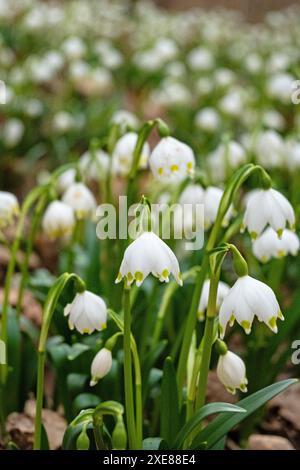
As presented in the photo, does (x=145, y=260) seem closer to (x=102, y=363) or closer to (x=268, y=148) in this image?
(x=102, y=363)

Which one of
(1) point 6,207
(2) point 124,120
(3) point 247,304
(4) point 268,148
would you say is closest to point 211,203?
(2) point 124,120

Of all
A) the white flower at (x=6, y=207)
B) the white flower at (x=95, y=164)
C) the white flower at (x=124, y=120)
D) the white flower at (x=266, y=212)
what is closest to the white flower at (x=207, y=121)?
the white flower at (x=124, y=120)

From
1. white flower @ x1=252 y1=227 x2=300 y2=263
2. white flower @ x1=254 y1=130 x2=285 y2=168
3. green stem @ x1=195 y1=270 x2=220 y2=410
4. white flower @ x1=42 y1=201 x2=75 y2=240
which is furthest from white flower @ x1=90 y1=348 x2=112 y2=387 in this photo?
white flower @ x1=254 y1=130 x2=285 y2=168

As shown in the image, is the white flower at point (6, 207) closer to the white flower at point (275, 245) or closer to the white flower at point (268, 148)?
the white flower at point (275, 245)

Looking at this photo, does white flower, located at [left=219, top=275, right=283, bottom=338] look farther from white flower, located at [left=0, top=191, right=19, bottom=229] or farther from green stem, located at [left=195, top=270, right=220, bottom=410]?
white flower, located at [left=0, top=191, right=19, bottom=229]

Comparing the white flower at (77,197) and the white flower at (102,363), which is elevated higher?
the white flower at (77,197)
